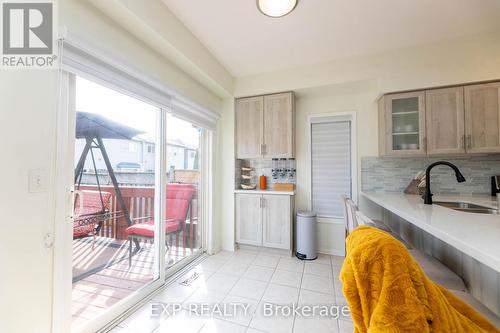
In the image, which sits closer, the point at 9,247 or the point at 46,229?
the point at 9,247

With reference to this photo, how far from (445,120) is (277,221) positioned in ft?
7.68

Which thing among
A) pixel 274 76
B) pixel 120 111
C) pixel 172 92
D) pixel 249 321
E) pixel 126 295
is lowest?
pixel 249 321

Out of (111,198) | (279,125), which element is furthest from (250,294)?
(279,125)

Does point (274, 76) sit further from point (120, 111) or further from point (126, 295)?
point (126, 295)

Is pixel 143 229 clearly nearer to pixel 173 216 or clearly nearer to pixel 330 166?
pixel 173 216

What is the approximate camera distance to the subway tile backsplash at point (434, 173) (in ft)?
8.13

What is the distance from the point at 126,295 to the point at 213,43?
2.69 meters

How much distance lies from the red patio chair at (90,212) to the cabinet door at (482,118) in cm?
368

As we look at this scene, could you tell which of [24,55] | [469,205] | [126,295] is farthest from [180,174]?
A: [469,205]

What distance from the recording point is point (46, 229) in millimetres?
1231

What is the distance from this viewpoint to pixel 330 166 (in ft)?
10.2

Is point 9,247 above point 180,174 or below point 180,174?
below

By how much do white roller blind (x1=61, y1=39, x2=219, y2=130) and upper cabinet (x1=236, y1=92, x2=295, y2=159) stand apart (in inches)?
32.2

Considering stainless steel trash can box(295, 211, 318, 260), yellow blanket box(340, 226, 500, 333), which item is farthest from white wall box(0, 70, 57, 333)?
stainless steel trash can box(295, 211, 318, 260)
